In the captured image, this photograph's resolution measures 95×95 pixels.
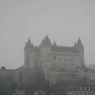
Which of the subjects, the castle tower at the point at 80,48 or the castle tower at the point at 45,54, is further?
the castle tower at the point at 80,48

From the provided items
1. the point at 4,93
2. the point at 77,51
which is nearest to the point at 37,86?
the point at 4,93

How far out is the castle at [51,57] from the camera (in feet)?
343

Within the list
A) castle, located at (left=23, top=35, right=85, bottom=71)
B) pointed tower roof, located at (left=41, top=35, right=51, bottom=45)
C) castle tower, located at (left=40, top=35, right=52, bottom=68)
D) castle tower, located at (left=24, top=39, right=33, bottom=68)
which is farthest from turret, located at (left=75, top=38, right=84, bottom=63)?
castle tower, located at (left=24, top=39, right=33, bottom=68)

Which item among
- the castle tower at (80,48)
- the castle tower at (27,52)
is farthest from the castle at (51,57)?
the castle tower at (80,48)

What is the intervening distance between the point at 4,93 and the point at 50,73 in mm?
17331

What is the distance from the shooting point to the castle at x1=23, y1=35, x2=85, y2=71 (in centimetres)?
10462

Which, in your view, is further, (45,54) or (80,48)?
(80,48)

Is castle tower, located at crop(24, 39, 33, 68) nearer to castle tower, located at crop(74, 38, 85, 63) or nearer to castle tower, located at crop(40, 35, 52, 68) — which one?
castle tower, located at crop(40, 35, 52, 68)

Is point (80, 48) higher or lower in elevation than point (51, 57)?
higher

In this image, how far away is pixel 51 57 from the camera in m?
105

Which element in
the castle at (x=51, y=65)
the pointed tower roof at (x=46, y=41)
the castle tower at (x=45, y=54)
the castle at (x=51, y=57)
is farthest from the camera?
the pointed tower roof at (x=46, y=41)

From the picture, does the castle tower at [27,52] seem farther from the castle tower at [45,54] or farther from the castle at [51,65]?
the castle tower at [45,54]

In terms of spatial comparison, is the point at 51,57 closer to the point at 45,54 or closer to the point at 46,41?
the point at 45,54

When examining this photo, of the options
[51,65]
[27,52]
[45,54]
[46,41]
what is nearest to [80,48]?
[46,41]
